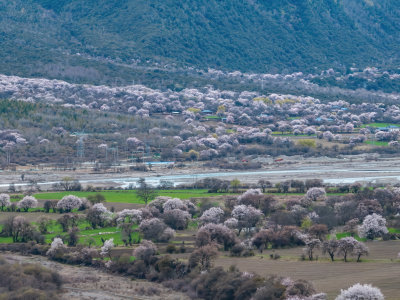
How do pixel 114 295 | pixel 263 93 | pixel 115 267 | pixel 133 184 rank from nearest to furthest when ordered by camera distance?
pixel 114 295 < pixel 115 267 < pixel 133 184 < pixel 263 93


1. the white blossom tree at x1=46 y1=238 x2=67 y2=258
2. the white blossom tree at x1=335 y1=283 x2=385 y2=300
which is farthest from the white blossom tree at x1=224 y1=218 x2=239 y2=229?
the white blossom tree at x1=335 y1=283 x2=385 y2=300

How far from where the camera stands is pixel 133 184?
53.9 m

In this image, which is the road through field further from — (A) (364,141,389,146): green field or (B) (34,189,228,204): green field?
(A) (364,141,389,146): green field

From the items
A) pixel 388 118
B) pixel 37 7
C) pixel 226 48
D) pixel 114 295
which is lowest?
pixel 114 295

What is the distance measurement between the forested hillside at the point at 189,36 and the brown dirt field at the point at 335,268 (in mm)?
88622

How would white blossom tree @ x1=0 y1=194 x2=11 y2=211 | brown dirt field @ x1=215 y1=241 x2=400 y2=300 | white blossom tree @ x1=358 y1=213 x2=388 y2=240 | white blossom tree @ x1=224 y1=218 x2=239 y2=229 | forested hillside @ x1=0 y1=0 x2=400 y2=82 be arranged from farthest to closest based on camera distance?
forested hillside @ x1=0 y1=0 x2=400 y2=82, white blossom tree @ x1=0 y1=194 x2=11 y2=211, white blossom tree @ x1=224 y1=218 x2=239 y2=229, white blossom tree @ x1=358 y1=213 x2=388 y2=240, brown dirt field @ x1=215 y1=241 x2=400 y2=300

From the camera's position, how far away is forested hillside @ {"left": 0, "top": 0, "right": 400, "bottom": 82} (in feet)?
417

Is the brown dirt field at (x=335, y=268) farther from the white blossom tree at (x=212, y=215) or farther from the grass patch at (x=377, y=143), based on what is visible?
the grass patch at (x=377, y=143)

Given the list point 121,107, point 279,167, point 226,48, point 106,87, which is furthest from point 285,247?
point 226,48

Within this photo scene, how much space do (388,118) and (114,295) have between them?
73.4 meters

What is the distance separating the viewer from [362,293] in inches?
911

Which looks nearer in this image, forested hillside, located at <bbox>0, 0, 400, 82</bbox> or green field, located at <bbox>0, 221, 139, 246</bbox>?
green field, located at <bbox>0, 221, 139, 246</bbox>

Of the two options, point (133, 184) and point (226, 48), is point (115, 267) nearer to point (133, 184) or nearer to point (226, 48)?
point (133, 184)

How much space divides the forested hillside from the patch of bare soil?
87159 mm
